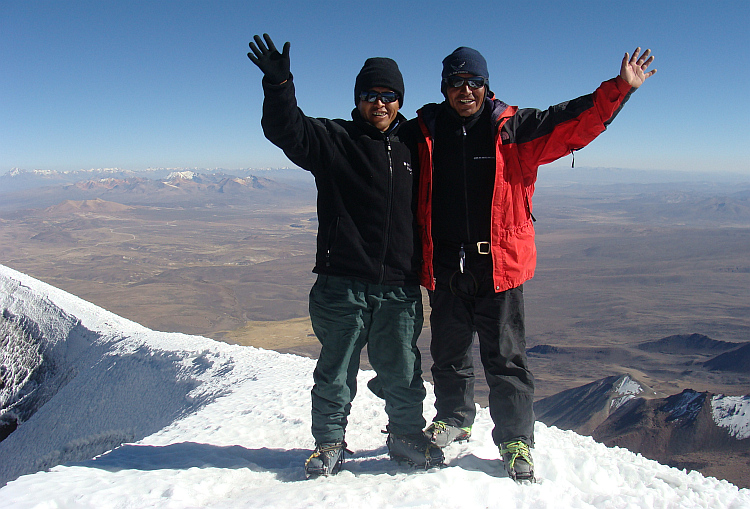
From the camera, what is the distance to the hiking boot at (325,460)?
2.76m

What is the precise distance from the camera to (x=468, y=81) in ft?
8.54

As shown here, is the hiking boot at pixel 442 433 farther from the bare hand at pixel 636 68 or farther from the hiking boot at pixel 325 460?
the bare hand at pixel 636 68

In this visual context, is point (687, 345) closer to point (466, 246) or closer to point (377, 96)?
point (466, 246)

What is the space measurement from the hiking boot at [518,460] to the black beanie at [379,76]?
2.07 m

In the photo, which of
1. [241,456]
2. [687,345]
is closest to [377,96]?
[241,456]

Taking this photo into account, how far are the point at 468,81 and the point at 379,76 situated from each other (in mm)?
486

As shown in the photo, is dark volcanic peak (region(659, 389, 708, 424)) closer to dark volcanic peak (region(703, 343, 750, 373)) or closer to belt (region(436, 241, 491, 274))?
dark volcanic peak (region(703, 343, 750, 373))

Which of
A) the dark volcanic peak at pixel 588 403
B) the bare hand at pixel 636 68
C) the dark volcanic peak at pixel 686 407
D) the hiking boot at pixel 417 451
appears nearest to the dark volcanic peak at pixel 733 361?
the dark volcanic peak at pixel 588 403

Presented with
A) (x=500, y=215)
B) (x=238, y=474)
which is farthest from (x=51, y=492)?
(x=500, y=215)

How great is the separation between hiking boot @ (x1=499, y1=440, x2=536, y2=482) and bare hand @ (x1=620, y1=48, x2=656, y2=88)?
6.61ft

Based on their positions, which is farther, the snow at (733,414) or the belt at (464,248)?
the snow at (733,414)

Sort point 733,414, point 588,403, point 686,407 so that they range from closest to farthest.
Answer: point 733,414
point 686,407
point 588,403

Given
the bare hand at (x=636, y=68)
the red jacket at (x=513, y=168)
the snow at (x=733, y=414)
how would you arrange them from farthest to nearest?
1. the snow at (x=733, y=414)
2. the red jacket at (x=513, y=168)
3. the bare hand at (x=636, y=68)

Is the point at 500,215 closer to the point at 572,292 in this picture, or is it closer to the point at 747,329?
the point at 747,329
